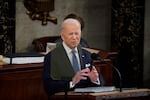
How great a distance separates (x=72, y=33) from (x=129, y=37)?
351 cm

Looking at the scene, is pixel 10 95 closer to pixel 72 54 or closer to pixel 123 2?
pixel 72 54

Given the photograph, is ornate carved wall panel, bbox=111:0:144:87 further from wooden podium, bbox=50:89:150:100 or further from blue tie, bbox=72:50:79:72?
wooden podium, bbox=50:89:150:100

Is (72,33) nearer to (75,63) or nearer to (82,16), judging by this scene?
(75,63)

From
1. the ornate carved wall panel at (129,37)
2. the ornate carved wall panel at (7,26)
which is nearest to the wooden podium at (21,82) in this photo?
the ornate carved wall panel at (7,26)

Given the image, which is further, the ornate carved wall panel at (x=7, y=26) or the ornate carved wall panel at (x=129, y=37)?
the ornate carved wall panel at (x=129, y=37)

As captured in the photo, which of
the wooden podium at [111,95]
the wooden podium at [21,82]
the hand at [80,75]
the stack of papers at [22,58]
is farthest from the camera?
the stack of papers at [22,58]

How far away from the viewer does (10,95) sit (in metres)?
4.08

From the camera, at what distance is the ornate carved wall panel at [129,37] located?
22.7 feet

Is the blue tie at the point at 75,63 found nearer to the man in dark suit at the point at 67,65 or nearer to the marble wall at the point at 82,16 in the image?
the man in dark suit at the point at 67,65

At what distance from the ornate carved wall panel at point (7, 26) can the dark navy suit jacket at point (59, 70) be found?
298 centimetres

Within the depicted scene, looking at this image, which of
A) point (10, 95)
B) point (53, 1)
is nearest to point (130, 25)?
point (53, 1)

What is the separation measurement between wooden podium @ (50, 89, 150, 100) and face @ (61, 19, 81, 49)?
59 centimetres

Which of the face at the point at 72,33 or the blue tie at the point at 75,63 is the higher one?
the face at the point at 72,33

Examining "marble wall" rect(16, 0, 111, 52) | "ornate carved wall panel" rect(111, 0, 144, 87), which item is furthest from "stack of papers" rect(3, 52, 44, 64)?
"ornate carved wall panel" rect(111, 0, 144, 87)
